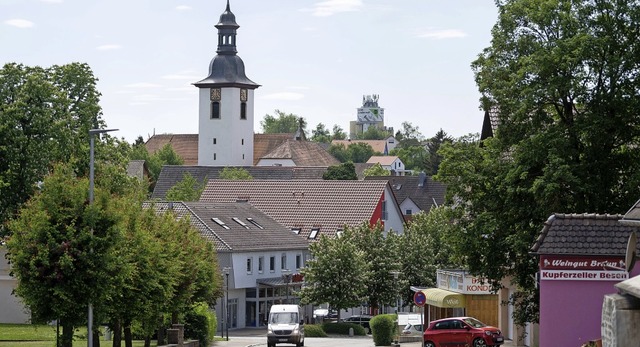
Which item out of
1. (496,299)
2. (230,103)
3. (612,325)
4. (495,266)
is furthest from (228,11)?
(612,325)

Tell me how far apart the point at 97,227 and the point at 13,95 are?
25.5 metres

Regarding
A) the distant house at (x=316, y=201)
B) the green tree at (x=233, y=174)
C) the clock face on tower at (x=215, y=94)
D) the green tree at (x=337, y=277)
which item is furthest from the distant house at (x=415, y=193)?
the green tree at (x=337, y=277)

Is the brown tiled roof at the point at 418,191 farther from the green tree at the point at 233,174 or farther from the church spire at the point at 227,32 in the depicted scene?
the church spire at the point at 227,32

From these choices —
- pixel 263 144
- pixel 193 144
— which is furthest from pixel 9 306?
pixel 263 144

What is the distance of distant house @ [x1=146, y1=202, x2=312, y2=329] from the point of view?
73750mm

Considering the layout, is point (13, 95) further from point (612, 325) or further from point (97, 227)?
point (612, 325)

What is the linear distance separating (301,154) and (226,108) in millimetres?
19486

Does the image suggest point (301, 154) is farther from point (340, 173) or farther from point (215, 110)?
point (340, 173)

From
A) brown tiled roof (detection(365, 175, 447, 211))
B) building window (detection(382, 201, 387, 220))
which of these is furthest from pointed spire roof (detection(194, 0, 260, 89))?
building window (detection(382, 201, 387, 220))

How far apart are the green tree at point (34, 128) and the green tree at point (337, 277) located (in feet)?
49.5

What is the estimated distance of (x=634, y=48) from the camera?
3547 cm

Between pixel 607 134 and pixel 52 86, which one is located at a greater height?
pixel 52 86

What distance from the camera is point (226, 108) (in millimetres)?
170250

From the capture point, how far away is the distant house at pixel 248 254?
73750 millimetres
